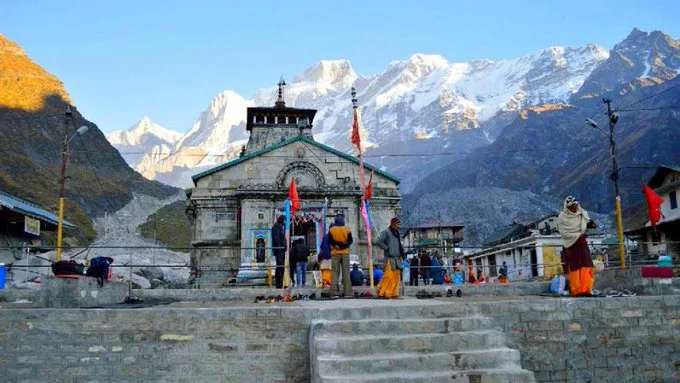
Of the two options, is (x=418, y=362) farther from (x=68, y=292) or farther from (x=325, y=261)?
(x=325, y=261)

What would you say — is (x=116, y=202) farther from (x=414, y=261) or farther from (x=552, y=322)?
(x=552, y=322)

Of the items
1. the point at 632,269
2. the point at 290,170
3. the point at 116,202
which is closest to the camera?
the point at 632,269

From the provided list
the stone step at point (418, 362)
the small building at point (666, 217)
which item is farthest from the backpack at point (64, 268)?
the small building at point (666, 217)

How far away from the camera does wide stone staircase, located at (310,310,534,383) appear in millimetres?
7684

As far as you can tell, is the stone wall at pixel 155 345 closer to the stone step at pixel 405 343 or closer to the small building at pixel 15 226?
the stone step at pixel 405 343

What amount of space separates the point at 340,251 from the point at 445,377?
551 cm

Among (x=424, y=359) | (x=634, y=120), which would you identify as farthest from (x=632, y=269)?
(x=634, y=120)

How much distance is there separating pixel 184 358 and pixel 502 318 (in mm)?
5713

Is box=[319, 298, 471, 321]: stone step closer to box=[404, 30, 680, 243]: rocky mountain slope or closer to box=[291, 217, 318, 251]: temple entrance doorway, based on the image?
box=[291, 217, 318, 251]: temple entrance doorway

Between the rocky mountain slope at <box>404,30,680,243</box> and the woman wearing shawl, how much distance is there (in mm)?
60778

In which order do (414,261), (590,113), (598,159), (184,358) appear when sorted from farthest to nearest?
1. (590,113)
2. (598,159)
3. (414,261)
4. (184,358)

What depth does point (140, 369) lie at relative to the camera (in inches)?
375

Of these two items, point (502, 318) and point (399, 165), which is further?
point (399, 165)

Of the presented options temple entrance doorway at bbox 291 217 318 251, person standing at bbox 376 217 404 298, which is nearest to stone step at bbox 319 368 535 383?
person standing at bbox 376 217 404 298
